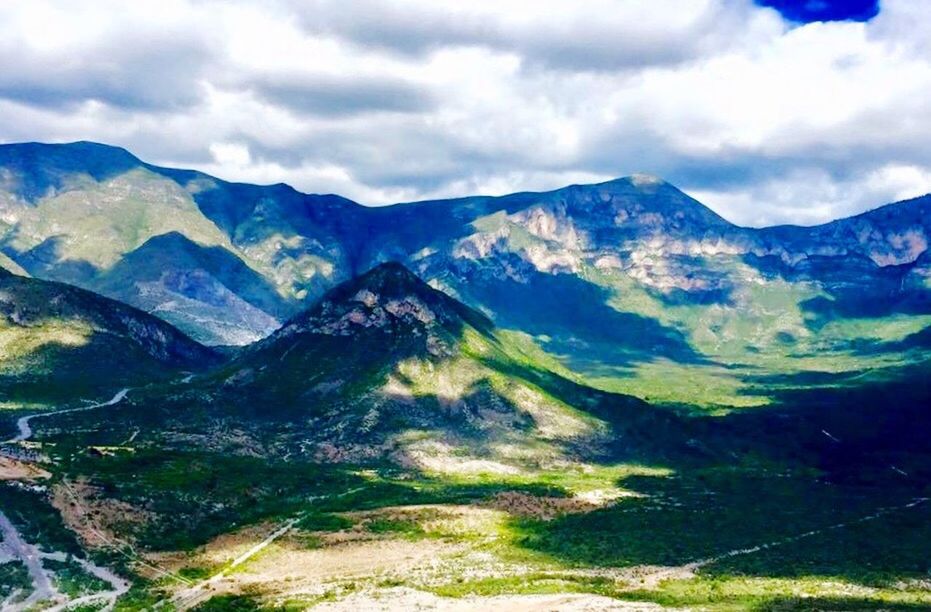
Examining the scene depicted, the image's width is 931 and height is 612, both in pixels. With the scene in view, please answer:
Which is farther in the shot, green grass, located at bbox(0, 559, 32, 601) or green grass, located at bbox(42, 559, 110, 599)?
green grass, located at bbox(42, 559, 110, 599)

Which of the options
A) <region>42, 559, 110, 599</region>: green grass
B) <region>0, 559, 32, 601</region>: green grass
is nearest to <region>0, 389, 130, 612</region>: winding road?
<region>0, 559, 32, 601</region>: green grass

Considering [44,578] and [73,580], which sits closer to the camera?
[44,578]

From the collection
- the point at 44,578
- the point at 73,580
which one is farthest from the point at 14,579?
the point at 73,580

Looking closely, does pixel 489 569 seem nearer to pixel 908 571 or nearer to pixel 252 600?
pixel 252 600

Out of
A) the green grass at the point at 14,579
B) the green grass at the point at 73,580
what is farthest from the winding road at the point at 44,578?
the green grass at the point at 73,580

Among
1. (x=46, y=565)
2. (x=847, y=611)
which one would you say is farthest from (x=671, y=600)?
(x=46, y=565)

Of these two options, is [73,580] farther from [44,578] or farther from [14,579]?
[14,579]

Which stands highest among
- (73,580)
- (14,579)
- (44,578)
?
(14,579)

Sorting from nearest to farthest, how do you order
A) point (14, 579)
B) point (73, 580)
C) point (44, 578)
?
1. point (14, 579)
2. point (44, 578)
3. point (73, 580)

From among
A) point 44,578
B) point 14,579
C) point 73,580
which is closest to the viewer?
point 14,579

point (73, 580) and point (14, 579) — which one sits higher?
point (14, 579)

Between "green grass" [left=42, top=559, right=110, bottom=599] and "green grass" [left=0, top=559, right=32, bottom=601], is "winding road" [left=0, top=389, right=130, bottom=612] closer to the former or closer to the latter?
"green grass" [left=0, top=559, right=32, bottom=601]

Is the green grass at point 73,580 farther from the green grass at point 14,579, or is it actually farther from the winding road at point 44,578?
the green grass at point 14,579
